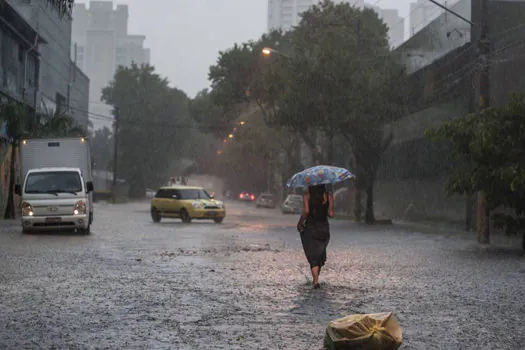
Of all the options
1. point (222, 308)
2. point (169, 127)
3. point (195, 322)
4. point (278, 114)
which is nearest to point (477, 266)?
point (222, 308)

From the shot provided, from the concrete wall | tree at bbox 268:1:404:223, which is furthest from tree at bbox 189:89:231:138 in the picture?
tree at bbox 268:1:404:223

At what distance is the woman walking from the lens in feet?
40.8

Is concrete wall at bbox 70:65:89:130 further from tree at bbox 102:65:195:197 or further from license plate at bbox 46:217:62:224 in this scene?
license plate at bbox 46:217:62:224

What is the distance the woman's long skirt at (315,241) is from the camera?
12420mm

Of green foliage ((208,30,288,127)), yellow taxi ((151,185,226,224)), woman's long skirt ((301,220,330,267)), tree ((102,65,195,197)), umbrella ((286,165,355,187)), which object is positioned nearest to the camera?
woman's long skirt ((301,220,330,267))

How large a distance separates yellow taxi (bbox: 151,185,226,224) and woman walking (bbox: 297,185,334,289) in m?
22.7

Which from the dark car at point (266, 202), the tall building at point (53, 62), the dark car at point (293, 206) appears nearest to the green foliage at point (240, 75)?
the dark car at point (293, 206)

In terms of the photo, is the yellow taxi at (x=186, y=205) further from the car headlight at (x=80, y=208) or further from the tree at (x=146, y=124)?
the tree at (x=146, y=124)

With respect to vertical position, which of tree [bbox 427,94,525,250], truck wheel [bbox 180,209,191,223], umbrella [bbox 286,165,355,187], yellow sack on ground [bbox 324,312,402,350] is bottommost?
yellow sack on ground [bbox 324,312,402,350]

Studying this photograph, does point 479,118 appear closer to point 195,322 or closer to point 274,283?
point 274,283

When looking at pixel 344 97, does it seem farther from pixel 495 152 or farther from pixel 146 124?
pixel 146 124

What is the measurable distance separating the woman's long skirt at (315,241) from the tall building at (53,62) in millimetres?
37066

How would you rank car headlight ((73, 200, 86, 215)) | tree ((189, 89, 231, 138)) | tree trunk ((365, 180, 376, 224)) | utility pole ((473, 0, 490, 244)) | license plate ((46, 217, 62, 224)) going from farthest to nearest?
tree ((189, 89, 231, 138)), tree trunk ((365, 180, 376, 224)), car headlight ((73, 200, 86, 215)), license plate ((46, 217, 62, 224)), utility pole ((473, 0, 490, 244))

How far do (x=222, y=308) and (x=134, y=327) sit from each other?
64.7 inches
